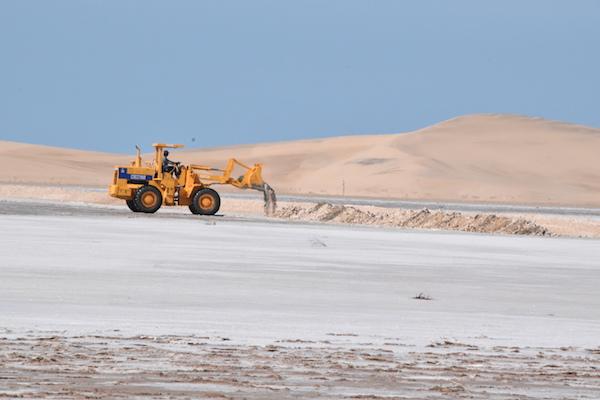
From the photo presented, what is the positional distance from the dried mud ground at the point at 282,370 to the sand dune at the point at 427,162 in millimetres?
97649

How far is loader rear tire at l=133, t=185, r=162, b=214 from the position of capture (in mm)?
45438

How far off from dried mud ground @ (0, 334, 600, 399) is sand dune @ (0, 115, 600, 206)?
97649mm

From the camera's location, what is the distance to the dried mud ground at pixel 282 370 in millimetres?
9188

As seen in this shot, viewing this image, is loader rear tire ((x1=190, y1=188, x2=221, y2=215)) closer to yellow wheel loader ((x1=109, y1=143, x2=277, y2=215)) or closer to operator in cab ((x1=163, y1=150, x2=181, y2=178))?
yellow wheel loader ((x1=109, y1=143, x2=277, y2=215))

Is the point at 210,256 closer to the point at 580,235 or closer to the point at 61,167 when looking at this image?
the point at 580,235

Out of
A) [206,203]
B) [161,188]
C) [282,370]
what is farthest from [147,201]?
[282,370]

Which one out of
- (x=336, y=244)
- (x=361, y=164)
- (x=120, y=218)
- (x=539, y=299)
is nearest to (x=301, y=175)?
(x=361, y=164)

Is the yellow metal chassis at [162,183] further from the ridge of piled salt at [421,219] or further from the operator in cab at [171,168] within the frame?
the ridge of piled salt at [421,219]

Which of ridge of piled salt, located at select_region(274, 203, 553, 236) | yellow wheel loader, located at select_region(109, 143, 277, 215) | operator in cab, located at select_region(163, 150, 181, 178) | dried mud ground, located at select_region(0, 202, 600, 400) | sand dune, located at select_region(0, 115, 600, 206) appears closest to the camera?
dried mud ground, located at select_region(0, 202, 600, 400)

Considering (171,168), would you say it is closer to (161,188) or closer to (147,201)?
(161,188)

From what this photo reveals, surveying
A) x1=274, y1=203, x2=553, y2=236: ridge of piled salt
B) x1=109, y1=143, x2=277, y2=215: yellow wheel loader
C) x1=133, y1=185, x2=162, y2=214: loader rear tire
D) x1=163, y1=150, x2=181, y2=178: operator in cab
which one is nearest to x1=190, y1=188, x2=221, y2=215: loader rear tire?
x1=109, y1=143, x2=277, y2=215: yellow wheel loader

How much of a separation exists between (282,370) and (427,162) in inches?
5093

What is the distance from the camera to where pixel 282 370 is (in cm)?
1019

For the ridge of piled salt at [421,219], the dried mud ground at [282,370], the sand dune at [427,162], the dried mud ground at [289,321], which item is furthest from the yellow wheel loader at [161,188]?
the sand dune at [427,162]
